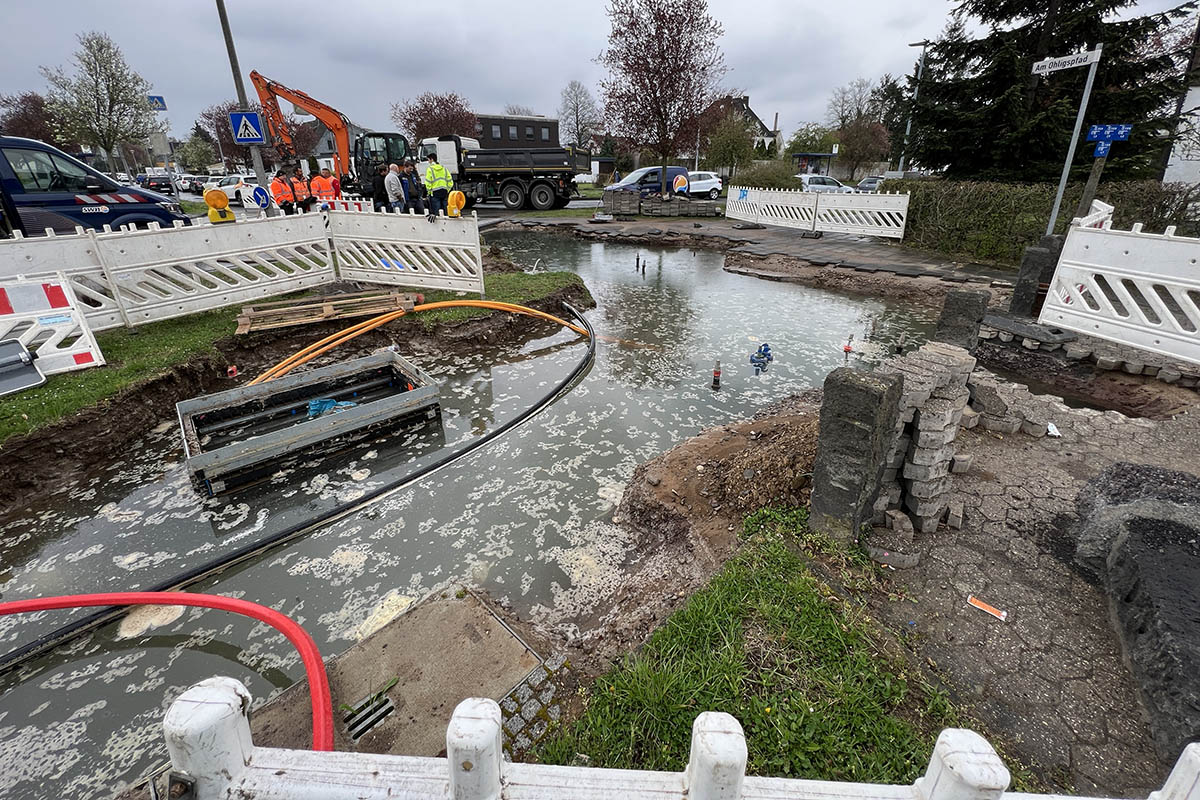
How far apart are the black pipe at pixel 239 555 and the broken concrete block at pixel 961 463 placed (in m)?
3.61

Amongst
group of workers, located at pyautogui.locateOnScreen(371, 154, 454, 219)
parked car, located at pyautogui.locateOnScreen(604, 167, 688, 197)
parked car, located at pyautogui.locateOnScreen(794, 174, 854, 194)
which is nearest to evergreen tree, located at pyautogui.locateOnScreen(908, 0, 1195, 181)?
parked car, located at pyautogui.locateOnScreen(794, 174, 854, 194)

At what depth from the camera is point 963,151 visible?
12758mm

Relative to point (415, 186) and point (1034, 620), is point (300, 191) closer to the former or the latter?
point (415, 186)

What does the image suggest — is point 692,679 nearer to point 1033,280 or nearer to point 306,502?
point 306,502

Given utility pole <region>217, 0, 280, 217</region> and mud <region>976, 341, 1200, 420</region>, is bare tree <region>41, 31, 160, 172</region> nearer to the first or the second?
utility pole <region>217, 0, 280, 217</region>

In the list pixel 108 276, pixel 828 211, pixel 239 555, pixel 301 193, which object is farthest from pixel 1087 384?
pixel 301 193

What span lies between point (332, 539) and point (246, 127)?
8.76 metres

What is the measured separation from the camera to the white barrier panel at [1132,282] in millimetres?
4816

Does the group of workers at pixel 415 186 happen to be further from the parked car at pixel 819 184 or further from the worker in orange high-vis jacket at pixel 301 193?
the parked car at pixel 819 184

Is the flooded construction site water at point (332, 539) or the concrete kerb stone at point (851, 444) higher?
the concrete kerb stone at point (851, 444)

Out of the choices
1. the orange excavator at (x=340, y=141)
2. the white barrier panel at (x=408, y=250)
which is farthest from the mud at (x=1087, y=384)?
the orange excavator at (x=340, y=141)

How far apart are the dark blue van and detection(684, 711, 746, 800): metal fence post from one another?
11703 millimetres

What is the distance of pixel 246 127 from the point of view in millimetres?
8742

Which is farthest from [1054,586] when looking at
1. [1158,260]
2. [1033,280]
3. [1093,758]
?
[1033,280]
